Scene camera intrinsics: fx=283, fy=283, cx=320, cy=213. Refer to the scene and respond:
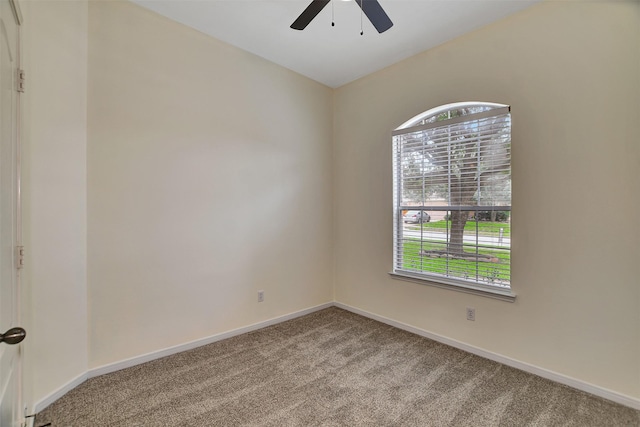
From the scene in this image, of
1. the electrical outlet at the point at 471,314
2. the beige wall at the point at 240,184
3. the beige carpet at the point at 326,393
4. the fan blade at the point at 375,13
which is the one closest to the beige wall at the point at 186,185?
the beige wall at the point at 240,184

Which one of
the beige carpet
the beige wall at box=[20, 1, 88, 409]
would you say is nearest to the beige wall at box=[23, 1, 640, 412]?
the beige wall at box=[20, 1, 88, 409]

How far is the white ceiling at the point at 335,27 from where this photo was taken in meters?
2.24

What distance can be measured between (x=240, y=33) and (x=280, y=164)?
4.29 ft

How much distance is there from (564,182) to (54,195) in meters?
3.56

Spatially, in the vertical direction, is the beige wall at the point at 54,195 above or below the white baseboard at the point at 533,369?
above

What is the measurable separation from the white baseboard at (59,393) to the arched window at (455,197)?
111 inches

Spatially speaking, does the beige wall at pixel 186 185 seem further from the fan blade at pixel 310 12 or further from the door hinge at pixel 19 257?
the fan blade at pixel 310 12

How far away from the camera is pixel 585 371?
2010mm

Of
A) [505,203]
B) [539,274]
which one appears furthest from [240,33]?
[539,274]

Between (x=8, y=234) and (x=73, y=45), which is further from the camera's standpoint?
(x=73, y=45)

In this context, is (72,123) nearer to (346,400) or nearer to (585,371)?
(346,400)

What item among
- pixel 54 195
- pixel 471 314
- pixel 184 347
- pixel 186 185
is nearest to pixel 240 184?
pixel 186 185

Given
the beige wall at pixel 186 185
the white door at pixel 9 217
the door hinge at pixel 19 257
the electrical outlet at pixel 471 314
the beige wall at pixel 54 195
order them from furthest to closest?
1. the electrical outlet at pixel 471 314
2. the beige wall at pixel 186 185
3. the beige wall at pixel 54 195
4. the door hinge at pixel 19 257
5. the white door at pixel 9 217

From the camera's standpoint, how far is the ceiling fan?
177 centimetres
